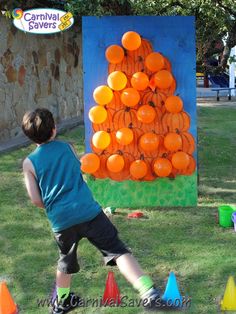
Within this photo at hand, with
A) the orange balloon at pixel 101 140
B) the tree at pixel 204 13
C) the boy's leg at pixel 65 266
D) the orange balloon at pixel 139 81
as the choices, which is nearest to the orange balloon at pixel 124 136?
the orange balloon at pixel 101 140

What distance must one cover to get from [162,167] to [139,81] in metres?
0.92

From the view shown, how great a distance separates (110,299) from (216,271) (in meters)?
0.93

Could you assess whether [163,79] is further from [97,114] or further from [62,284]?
[62,284]

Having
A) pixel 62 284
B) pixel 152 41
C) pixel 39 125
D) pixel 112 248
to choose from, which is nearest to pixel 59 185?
pixel 39 125

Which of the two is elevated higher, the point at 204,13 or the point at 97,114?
the point at 204,13

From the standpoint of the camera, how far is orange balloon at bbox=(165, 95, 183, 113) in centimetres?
537

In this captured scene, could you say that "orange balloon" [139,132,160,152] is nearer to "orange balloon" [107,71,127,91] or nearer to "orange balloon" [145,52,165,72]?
"orange balloon" [107,71,127,91]

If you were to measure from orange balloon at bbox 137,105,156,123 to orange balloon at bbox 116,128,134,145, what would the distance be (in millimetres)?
180

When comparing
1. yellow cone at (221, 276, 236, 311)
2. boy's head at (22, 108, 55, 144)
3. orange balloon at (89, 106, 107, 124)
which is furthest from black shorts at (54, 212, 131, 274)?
orange balloon at (89, 106, 107, 124)

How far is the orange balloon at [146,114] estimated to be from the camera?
535cm

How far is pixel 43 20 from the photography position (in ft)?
28.6

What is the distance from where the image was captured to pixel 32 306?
3506 mm

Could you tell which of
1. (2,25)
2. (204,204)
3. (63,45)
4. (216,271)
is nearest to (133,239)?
(216,271)

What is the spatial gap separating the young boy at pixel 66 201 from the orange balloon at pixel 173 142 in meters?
2.27
